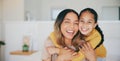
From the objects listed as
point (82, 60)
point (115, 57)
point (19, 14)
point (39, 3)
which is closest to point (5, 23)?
point (19, 14)

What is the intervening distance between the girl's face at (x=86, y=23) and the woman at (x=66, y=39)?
0.08 meters

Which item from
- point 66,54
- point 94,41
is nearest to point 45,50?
point 66,54

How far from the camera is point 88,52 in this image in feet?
10.4

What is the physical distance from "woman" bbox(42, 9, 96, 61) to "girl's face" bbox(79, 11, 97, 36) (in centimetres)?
8

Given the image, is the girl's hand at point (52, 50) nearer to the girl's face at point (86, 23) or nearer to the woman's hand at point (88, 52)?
the woman's hand at point (88, 52)

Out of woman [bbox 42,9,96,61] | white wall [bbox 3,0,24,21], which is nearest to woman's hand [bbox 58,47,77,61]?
woman [bbox 42,9,96,61]

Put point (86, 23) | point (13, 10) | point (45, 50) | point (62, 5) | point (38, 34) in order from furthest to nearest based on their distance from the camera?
point (62, 5) < point (13, 10) < point (38, 34) < point (45, 50) < point (86, 23)

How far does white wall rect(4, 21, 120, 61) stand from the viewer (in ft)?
11.4

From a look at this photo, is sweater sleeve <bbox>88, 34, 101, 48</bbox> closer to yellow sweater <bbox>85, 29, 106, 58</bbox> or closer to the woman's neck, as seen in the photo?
yellow sweater <bbox>85, 29, 106, 58</bbox>

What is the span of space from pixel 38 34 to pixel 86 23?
1.03 m

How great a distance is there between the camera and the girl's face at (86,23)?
3.16 metres

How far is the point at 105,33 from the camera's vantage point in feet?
11.4

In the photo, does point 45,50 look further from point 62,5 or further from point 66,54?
point 62,5

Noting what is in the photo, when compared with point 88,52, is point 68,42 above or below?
above
